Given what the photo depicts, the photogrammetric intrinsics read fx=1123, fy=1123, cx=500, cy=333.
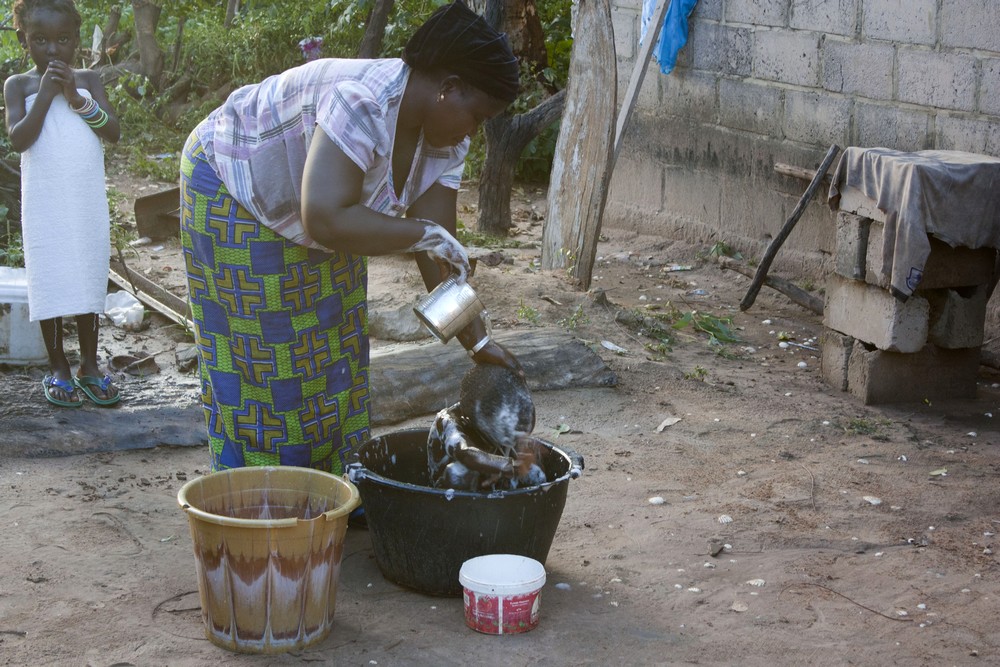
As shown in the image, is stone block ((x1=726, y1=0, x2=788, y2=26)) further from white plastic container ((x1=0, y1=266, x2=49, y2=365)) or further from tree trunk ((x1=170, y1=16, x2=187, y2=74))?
tree trunk ((x1=170, y1=16, x2=187, y2=74))

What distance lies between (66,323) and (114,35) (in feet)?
21.9

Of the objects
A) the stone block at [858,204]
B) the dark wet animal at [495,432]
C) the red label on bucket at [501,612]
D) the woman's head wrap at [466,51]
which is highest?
the woman's head wrap at [466,51]

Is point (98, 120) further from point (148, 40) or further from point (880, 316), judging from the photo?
point (148, 40)

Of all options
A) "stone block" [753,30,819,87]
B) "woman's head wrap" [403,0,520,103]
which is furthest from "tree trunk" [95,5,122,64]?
"woman's head wrap" [403,0,520,103]

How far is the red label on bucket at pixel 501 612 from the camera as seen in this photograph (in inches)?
108

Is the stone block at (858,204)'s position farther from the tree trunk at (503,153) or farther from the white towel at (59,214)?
the white towel at (59,214)

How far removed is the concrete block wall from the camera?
17.4 feet

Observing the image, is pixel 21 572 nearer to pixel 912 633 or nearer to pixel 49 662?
pixel 49 662

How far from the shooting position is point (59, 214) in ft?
13.8

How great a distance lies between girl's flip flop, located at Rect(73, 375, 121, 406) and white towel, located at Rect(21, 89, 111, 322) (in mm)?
283

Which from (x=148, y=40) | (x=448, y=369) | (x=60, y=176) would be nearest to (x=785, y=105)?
(x=448, y=369)

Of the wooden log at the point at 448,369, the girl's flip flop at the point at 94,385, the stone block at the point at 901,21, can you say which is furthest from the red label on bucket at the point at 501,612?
the stone block at the point at 901,21

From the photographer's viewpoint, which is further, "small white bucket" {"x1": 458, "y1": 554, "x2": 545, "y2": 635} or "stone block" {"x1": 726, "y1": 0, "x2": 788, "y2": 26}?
"stone block" {"x1": 726, "y1": 0, "x2": 788, "y2": 26}

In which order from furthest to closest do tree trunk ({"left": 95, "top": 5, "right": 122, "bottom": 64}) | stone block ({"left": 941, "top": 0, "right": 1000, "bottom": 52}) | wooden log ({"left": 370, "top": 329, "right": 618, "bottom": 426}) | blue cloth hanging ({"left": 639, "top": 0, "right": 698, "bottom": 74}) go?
tree trunk ({"left": 95, "top": 5, "right": 122, "bottom": 64}) → blue cloth hanging ({"left": 639, "top": 0, "right": 698, "bottom": 74}) → stone block ({"left": 941, "top": 0, "right": 1000, "bottom": 52}) → wooden log ({"left": 370, "top": 329, "right": 618, "bottom": 426})
